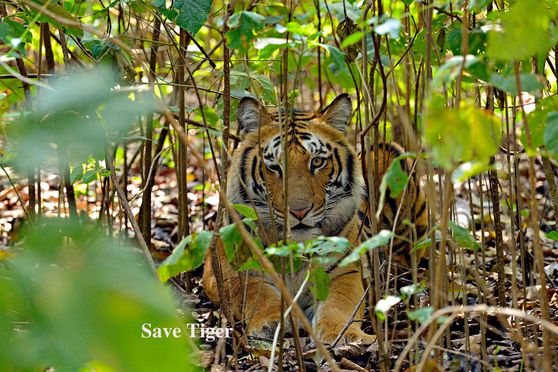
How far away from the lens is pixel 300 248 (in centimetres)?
187

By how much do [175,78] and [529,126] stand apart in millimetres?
2253

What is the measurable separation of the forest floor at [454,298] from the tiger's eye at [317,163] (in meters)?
0.74

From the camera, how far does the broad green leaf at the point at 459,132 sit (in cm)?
136

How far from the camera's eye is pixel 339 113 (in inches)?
160

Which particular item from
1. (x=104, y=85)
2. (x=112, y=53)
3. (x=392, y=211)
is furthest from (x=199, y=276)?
(x=104, y=85)

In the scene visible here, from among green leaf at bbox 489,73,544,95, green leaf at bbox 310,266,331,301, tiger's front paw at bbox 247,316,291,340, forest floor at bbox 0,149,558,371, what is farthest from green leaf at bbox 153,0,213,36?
tiger's front paw at bbox 247,316,291,340

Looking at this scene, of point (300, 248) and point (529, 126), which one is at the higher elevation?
point (529, 126)

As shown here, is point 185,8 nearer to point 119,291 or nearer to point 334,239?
point 334,239

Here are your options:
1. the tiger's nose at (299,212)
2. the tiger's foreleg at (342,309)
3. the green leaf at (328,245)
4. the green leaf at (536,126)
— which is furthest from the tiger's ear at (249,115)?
the green leaf at (536,126)

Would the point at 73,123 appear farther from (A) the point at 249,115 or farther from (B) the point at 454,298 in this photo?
(A) the point at 249,115

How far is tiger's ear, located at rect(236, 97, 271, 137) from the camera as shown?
356cm

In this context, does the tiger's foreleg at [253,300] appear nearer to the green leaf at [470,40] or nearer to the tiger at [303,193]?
the tiger at [303,193]

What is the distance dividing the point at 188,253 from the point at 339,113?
232cm

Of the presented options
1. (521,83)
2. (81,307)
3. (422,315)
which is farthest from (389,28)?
(81,307)
